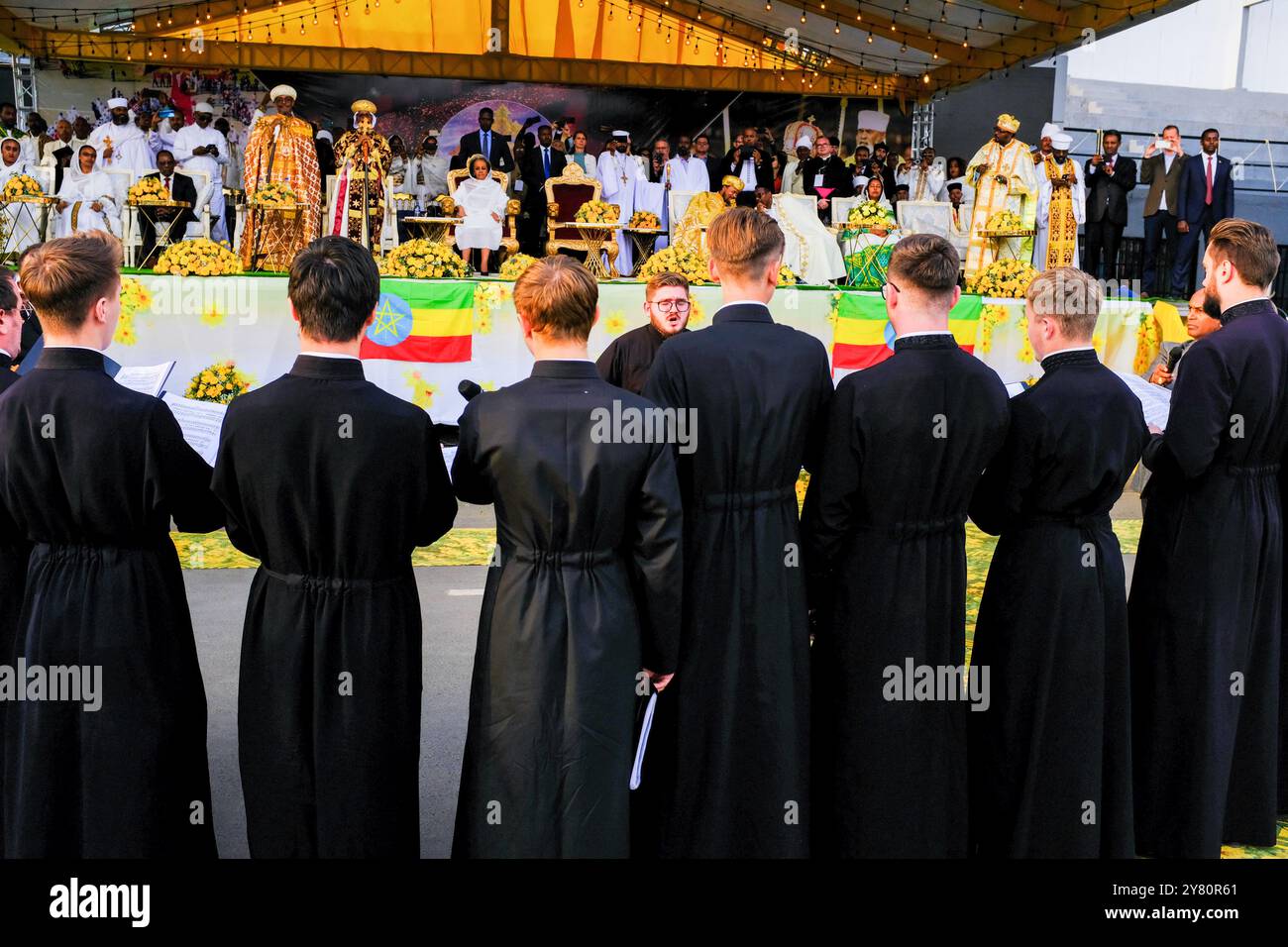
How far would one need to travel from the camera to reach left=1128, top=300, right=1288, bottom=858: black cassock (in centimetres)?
340

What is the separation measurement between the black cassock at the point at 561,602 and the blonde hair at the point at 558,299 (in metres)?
0.09

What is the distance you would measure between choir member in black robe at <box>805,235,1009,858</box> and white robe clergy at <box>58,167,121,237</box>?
1231 centimetres

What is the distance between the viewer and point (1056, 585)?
319 cm

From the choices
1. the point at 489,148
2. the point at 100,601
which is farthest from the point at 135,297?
the point at 489,148

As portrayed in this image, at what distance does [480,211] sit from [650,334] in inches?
327

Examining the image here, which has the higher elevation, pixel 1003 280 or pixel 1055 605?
pixel 1003 280

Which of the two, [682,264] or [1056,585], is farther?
[682,264]

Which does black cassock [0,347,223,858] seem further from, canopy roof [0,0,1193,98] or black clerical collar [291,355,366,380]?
canopy roof [0,0,1193,98]

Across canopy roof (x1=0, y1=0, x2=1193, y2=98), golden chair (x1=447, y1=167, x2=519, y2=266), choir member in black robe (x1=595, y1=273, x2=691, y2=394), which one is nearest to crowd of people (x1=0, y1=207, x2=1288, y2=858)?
choir member in black robe (x1=595, y1=273, x2=691, y2=394)

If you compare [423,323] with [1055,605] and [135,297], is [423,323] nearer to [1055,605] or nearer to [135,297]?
[135,297]

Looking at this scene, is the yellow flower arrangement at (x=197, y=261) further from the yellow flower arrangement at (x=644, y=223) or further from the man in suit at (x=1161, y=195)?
the man in suit at (x=1161, y=195)

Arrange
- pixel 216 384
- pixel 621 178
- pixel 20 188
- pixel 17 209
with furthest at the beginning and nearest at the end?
pixel 621 178
pixel 17 209
pixel 20 188
pixel 216 384

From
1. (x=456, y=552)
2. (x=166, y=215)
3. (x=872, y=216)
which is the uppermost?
(x=872, y=216)
